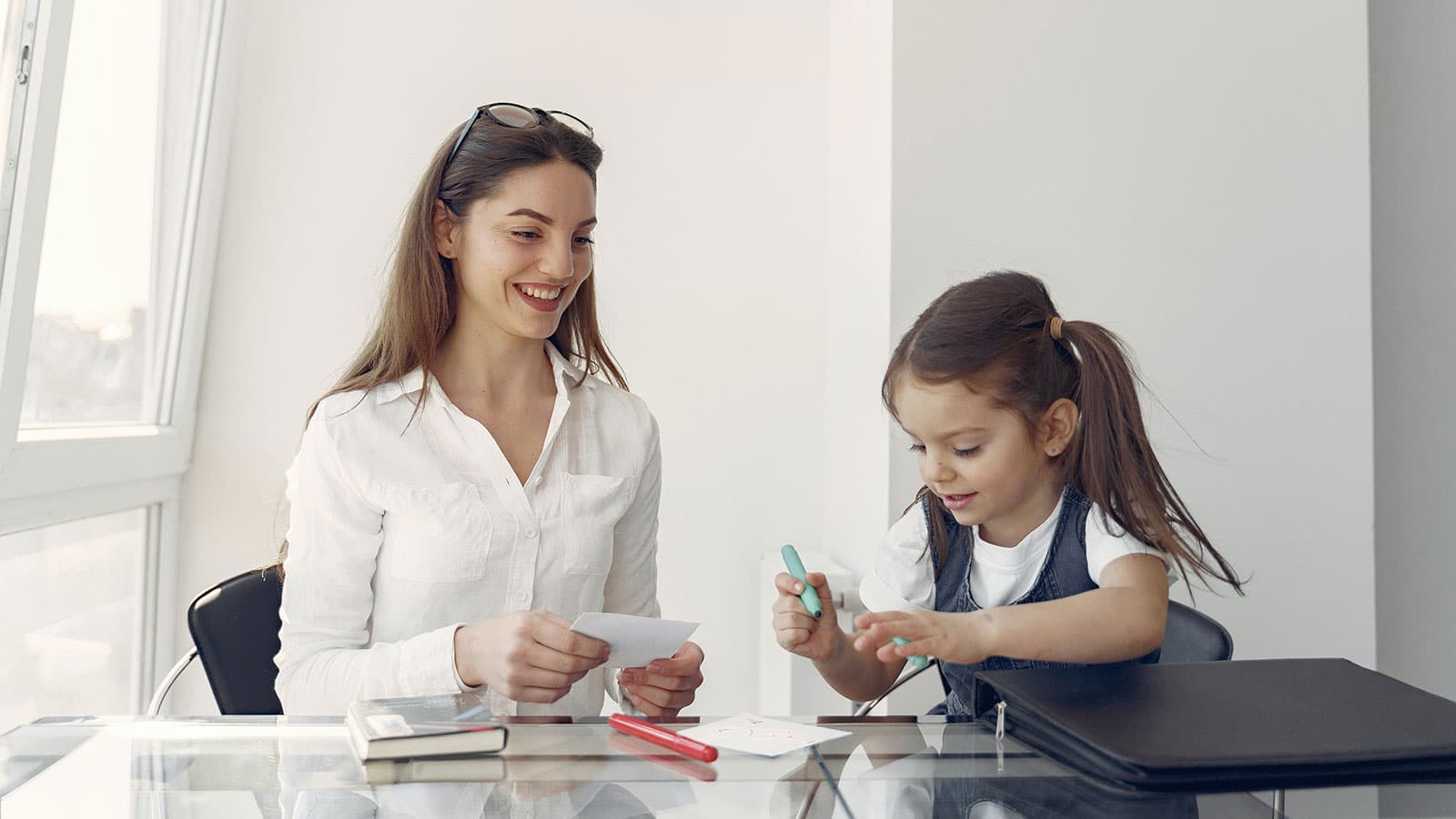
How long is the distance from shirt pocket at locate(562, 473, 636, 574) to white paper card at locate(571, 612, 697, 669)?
36 centimetres

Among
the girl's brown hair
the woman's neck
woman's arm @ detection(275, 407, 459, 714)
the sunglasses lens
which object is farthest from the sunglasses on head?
the girl's brown hair

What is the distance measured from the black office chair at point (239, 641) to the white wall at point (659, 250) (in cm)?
119

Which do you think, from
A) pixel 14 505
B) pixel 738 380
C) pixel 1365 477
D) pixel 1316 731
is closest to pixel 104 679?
pixel 14 505

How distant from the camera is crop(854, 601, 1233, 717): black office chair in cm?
150

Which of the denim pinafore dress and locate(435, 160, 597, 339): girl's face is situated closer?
the denim pinafore dress

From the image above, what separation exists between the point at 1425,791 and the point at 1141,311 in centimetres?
152

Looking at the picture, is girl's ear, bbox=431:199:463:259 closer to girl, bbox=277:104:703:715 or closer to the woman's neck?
girl, bbox=277:104:703:715

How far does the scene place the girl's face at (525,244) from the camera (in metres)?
1.66

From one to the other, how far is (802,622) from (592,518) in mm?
484

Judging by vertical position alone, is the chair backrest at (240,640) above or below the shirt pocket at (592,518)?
below

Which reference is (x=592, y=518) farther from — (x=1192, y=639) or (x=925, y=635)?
(x=1192, y=639)

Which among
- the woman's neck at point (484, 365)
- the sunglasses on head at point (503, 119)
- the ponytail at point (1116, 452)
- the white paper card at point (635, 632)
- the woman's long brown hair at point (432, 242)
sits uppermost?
the sunglasses on head at point (503, 119)

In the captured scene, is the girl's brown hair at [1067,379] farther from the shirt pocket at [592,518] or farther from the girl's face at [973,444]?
the shirt pocket at [592,518]

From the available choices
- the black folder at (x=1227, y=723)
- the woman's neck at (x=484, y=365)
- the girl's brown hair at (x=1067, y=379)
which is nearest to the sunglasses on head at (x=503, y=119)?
the woman's neck at (x=484, y=365)
